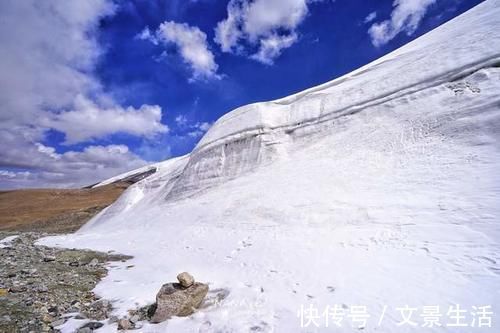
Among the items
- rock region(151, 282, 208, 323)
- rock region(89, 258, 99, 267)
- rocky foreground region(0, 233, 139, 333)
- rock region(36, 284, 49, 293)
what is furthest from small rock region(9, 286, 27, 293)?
rock region(151, 282, 208, 323)

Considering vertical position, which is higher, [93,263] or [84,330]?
[93,263]

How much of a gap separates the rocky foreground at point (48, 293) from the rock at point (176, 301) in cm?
123

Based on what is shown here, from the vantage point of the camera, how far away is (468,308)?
5.14 m

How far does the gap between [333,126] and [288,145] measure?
342 cm

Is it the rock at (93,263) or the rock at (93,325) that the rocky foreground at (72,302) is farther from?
the rock at (93,263)

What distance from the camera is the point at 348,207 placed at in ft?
37.8

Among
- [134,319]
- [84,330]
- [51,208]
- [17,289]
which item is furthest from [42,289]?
[51,208]

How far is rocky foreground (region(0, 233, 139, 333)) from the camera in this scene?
5.94 metres

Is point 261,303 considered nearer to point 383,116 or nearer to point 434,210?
point 434,210

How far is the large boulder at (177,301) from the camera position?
234 inches

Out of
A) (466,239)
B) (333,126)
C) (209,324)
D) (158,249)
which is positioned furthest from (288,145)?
(209,324)

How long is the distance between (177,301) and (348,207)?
25.5 ft

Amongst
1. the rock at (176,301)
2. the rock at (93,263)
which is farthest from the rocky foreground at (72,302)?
the rock at (93,263)

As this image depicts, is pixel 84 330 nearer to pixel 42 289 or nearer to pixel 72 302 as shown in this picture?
pixel 72 302
